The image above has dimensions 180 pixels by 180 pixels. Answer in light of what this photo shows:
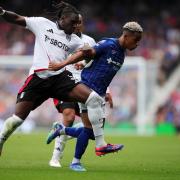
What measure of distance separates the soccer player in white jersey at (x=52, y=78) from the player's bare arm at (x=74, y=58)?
1.35 feet

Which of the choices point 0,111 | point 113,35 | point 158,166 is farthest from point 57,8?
point 113,35

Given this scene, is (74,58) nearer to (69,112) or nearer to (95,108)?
(95,108)

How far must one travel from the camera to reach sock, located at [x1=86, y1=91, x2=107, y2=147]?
11078 mm

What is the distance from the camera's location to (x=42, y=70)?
11344 millimetres

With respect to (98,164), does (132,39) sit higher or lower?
higher

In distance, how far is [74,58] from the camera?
10.9 metres

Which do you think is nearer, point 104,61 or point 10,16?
point 10,16

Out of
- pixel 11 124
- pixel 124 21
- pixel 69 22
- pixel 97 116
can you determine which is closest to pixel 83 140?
pixel 97 116

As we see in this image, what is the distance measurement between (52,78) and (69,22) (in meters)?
0.92

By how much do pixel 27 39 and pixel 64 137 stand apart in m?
16.9

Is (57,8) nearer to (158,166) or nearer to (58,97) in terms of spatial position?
(58,97)

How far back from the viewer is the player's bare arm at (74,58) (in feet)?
35.8

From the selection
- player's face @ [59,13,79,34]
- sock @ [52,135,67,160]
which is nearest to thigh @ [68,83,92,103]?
player's face @ [59,13,79,34]

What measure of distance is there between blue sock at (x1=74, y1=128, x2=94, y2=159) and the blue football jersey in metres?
0.63
